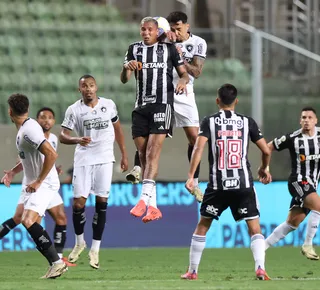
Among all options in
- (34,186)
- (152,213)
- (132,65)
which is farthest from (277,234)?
(34,186)

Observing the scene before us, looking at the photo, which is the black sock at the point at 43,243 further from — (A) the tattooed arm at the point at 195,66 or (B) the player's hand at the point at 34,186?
(A) the tattooed arm at the point at 195,66

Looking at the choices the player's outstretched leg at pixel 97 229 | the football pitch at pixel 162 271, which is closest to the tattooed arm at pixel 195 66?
the player's outstretched leg at pixel 97 229

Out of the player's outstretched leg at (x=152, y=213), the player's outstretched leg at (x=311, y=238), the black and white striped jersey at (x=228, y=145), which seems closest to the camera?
the black and white striped jersey at (x=228, y=145)

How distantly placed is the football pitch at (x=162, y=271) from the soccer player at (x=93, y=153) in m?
0.63

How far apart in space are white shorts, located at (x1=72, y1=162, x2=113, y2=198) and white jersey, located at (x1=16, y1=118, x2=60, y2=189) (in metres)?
1.36

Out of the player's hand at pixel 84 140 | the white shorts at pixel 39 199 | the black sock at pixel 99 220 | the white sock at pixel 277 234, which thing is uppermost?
the player's hand at pixel 84 140

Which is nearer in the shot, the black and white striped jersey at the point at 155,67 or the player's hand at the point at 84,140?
the black and white striped jersey at the point at 155,67

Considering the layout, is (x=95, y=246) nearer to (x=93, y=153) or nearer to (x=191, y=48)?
(x=93, y=153)

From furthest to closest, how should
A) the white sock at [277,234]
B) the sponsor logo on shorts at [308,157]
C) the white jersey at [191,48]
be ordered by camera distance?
the sponsor logo on shorts at [308,157]
the white sock at [277,234]
the white jersey at [191,48]

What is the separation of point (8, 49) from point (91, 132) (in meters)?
7.68

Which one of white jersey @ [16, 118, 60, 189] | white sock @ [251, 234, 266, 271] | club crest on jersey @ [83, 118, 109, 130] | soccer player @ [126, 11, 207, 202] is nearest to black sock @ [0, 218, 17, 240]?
club crest on jersey @ [83, 118, 109, 130]

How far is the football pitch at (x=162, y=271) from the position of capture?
32.9ft

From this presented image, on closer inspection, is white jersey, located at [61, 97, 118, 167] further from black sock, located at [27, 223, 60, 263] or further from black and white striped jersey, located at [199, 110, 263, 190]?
black and white striped jersey, located at [199, 110, 263, 190]

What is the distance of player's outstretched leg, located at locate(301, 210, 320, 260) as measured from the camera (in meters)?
14.1
